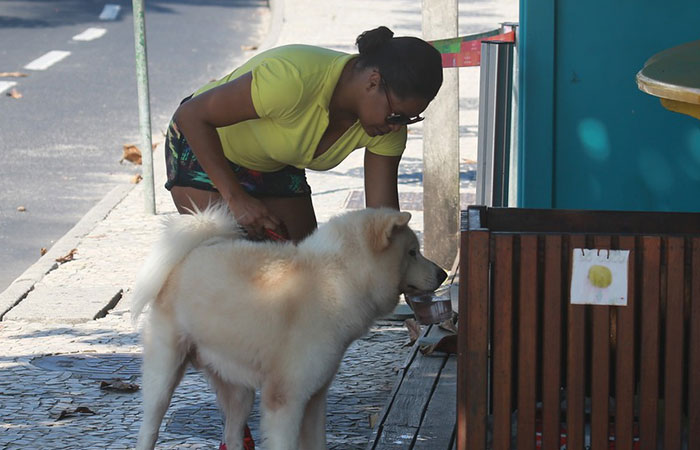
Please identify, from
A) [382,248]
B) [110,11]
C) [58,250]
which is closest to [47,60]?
[110,11]

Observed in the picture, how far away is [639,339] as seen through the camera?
11.1 ft

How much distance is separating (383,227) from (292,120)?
0.60 m

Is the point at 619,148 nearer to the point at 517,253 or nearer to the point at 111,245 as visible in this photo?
the point at 517,253

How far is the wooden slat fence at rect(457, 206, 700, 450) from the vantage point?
3.27 metres

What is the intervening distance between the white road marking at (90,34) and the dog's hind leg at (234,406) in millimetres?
13782

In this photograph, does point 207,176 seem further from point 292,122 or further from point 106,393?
point 106,393

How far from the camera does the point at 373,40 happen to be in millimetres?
3904

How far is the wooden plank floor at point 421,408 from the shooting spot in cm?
423

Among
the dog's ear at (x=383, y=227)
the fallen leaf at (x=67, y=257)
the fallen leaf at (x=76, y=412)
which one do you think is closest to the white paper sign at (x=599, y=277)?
the dog's ear at (x=383, y=227)

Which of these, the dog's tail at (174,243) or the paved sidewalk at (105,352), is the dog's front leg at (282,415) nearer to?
the dog's tail at (174,243)

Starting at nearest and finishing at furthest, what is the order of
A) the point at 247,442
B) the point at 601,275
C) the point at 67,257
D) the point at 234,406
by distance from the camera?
the point at 601,275 < the point at 234,406 < the point at 247,442 < the point at 67,257

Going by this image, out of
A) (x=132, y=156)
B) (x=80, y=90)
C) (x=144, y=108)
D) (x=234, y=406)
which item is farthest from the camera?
(x=80, y=90)

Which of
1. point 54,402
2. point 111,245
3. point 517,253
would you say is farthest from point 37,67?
point 517,253

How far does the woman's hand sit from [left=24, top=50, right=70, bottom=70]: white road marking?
37.3ft
